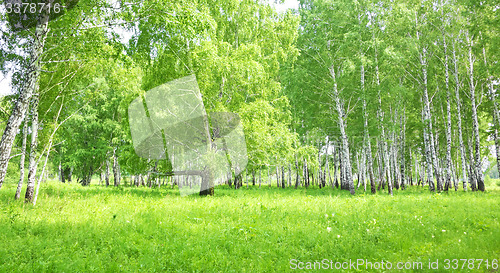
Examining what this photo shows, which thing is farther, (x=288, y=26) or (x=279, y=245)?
(x=288, y=26)

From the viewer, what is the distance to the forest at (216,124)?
6.04 metres

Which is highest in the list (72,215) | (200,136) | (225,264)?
(200,136)

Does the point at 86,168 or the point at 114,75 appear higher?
the point at 114,75

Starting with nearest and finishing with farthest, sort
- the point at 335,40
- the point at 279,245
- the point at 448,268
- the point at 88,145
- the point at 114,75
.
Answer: the point at 448,268
the point at 279,245
the point at 114,75
the point at 335,40
the point at 88,145

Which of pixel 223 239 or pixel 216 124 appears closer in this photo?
pixel 223 239

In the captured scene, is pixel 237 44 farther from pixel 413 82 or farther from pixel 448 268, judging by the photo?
pixel 413 82

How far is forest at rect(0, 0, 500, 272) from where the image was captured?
19.8 feet

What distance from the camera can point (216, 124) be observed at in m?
15.3

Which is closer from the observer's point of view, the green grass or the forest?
the green grass

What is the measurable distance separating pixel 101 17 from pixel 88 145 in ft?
82.4

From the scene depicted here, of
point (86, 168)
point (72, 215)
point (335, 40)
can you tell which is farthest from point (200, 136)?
point (86, 168)

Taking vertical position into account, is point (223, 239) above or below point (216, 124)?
below

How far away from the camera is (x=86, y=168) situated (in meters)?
31.0

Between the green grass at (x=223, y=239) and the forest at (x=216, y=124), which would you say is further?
the forest at (x=216, y=124)
